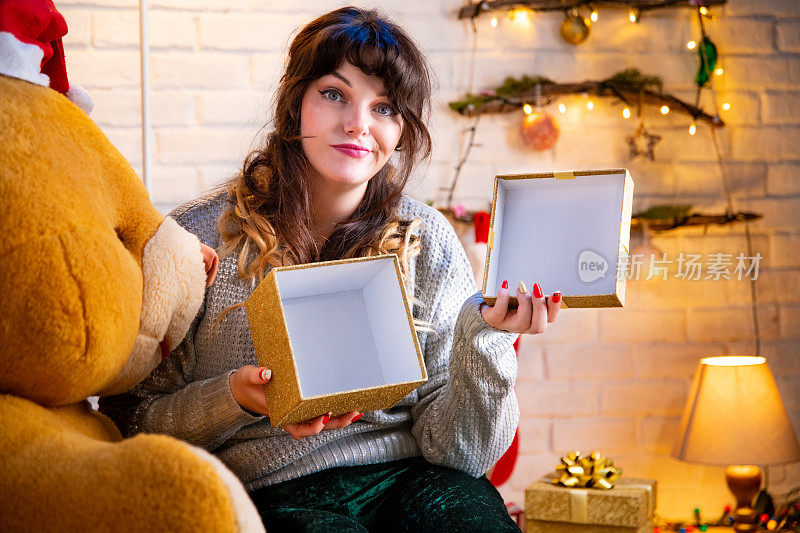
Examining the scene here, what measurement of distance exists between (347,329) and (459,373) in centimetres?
18

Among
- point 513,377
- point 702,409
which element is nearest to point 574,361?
point 702,409

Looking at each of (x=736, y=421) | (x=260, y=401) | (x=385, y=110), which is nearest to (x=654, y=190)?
(x=736, y=421)

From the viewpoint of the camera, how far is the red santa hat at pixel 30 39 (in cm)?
82

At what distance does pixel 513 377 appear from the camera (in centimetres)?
117

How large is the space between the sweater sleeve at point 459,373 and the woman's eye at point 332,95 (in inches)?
10.0

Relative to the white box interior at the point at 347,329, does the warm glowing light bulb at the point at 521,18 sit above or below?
above

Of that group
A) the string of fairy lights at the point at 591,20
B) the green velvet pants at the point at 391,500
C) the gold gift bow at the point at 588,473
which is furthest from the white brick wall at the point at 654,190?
the green velvet pants at the point at 391,500

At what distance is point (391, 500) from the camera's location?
123 cm

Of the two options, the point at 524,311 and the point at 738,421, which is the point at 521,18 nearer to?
the point at 738,421

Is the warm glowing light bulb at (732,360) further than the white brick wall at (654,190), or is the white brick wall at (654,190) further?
the white brick wall at (654,190)

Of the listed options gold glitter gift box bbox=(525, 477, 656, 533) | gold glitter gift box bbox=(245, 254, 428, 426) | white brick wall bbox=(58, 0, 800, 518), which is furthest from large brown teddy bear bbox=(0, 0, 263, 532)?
white brick wall bbox=(58, 0, 800, 518)

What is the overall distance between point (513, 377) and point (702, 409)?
3.19ft

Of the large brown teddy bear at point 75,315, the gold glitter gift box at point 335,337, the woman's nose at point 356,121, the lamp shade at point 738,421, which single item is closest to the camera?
the large brown teddy bear at point 75,315

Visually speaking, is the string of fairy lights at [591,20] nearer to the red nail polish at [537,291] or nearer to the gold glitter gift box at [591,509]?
the gold glitter gift box at [591,509]
